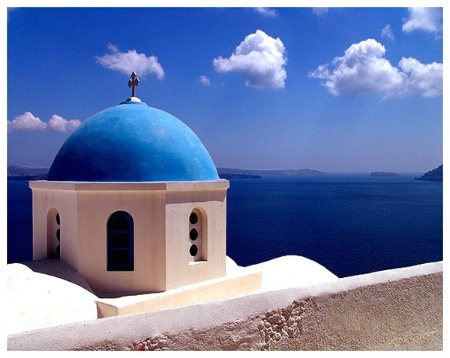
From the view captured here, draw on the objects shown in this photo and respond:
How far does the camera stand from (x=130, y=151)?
705 centimetres

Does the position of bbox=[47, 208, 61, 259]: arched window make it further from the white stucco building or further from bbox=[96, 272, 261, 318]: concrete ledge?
bbox=[96, 272, 261, 318]: concrete ledge

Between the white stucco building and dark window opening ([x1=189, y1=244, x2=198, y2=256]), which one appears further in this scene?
dark window opening ([x1=189, y1=244, x2=198, y2=256])

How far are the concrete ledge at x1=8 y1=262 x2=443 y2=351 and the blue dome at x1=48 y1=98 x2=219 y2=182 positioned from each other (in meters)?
3.44

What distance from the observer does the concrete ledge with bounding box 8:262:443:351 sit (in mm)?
3605

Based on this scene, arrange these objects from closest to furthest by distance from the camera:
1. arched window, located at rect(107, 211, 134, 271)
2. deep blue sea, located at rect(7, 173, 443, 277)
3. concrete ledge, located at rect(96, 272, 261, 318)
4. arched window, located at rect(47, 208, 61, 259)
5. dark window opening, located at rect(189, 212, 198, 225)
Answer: concrete ledge, located at rect(96, 272, 261, 318) → arched window, located at rect(107, 211, 134, 271) → arched window, located at rect(47, 208, 61, 259) → dark window opening, located at rect(189, 212, 198, 225) → deep blue sea, located at rect(7, 173, 443, 277)

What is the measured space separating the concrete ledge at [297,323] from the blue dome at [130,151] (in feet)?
11.3

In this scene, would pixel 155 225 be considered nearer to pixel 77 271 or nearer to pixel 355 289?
pixel 77 271

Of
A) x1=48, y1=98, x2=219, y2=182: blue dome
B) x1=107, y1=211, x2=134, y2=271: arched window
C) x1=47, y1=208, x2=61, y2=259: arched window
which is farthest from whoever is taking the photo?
x1=47, y1=208, x2=61, y2=259: arched window

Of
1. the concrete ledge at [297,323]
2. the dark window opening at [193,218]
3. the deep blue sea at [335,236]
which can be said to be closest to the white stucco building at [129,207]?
the dark window opening at [193,218]

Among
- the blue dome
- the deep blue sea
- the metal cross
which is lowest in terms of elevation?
the deep blue sea

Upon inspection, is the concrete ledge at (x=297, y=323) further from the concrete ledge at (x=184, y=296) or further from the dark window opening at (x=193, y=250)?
the dark window opening at (x=193, y=250)

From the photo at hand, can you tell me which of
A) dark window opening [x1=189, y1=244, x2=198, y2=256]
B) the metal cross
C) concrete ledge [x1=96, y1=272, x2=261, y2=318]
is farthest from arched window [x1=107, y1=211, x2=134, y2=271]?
the metal cross

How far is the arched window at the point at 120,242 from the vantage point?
22.6ft

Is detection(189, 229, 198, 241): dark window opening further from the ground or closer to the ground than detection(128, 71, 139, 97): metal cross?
closer to the ground
